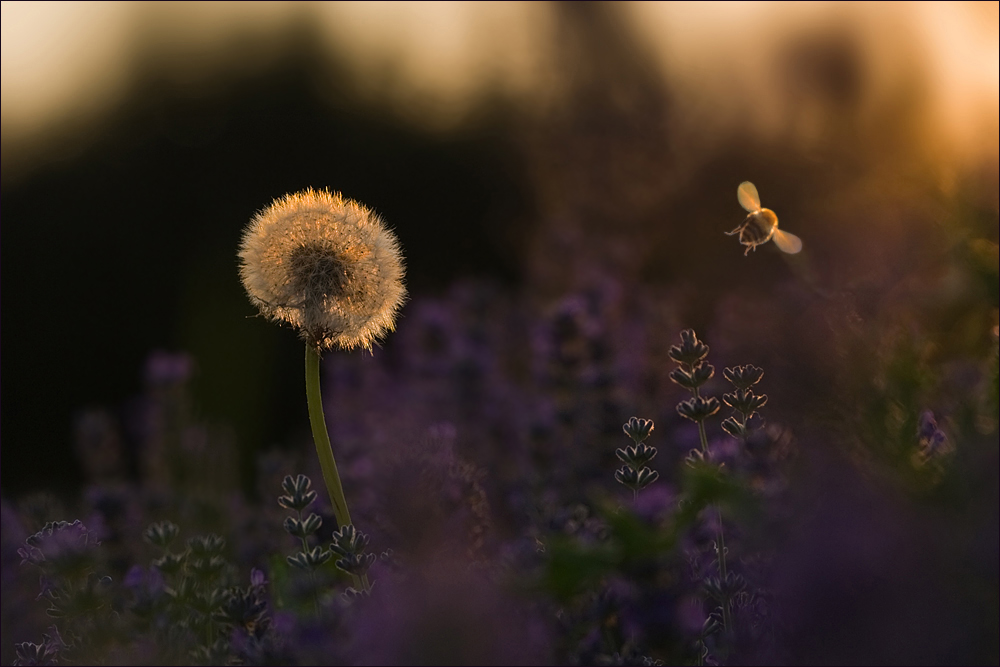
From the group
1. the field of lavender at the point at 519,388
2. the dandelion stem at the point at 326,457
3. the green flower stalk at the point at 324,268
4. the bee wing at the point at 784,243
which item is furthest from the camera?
the bee wing at the point at 784,243

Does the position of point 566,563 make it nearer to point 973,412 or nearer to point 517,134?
point 973,412

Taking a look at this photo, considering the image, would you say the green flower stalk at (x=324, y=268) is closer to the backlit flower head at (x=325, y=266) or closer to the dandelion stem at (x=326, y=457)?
the backlit flower head at (x=325, y=266)

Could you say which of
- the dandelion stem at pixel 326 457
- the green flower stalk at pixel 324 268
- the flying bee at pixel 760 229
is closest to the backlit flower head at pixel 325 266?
the green flower stalk at pixel 324 268

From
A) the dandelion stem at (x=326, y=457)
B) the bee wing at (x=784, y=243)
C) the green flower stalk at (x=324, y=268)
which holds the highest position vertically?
the bee wing at (x=784, y=243)

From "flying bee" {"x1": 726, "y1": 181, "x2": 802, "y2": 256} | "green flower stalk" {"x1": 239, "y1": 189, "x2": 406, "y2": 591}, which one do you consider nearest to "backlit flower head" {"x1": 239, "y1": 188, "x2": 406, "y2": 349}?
"green flower stalk" {"x1": 239, "y1": 189, "x2": 406, "y2": 591}

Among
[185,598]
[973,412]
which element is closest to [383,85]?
[185,598]

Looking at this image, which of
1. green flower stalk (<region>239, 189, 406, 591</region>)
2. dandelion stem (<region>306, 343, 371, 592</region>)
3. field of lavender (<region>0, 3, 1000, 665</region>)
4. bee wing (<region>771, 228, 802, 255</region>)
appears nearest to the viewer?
field of lavender (<region>0, 3, 1000, 665</region>)

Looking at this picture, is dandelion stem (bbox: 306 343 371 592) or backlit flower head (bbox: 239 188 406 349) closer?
dandelion stem (bbox: 306 343 371 592)

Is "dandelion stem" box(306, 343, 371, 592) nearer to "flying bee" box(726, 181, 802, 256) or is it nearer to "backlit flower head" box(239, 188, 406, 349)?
"backlit flower head" box(239, 188, 406, 349)
